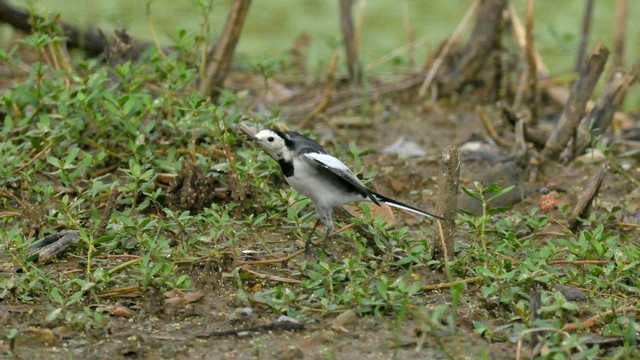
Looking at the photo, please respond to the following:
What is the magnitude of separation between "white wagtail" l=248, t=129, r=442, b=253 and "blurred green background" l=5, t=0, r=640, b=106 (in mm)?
3778

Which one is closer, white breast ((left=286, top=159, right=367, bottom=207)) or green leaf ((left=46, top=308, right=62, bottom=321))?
green leaf ((left=46, top=308, right=62, bottom=321))

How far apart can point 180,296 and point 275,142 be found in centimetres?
84

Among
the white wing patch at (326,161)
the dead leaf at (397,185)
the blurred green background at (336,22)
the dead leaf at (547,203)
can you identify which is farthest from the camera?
the blurred green background at (336,22)

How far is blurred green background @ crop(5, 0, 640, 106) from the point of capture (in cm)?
837

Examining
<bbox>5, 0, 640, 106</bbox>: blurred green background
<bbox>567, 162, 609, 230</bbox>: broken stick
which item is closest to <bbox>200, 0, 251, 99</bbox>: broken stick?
<bbox>5, 0, 640, 106</bbox>: blurred green background

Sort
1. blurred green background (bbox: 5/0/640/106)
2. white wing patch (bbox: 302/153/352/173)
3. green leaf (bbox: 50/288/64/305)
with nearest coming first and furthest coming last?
green leaf (bbox: 50/288/64/305) < white wing patch (bbox: 302/153/352/173) < blurred green background (bbox: 5/0/640/106)

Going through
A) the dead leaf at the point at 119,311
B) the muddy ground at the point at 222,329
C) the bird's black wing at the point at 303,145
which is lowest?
the muddy ground at the point at 222,329

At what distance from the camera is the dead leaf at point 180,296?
363 centimetres

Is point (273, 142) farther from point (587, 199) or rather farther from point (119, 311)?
point (587, 199)

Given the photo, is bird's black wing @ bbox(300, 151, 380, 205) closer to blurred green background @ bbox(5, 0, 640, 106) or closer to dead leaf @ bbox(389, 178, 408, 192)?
dead leaf @ bbox(389, 178, 408, 192)

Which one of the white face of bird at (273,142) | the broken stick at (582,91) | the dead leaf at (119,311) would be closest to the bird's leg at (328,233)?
A: the white face of bird at (273,142)

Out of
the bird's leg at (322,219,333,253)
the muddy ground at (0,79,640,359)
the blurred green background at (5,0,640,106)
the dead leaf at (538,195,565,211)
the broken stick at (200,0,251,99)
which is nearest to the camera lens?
the muddy ground at (0,79,640,359)

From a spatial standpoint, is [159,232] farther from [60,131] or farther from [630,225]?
[630,225]

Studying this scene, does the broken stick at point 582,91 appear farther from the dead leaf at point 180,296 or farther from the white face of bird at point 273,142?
the dead leaf at point 180,296
